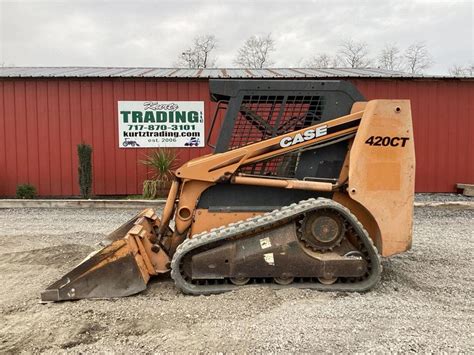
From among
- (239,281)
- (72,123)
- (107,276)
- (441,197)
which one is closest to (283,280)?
(239,281)

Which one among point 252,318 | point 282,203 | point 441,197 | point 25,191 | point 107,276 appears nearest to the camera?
point 252,318

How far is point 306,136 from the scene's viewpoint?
4.11 m

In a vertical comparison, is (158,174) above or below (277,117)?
below

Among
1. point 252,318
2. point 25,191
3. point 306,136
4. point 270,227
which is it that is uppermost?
point 306,136

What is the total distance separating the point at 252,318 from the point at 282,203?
1.33 metres

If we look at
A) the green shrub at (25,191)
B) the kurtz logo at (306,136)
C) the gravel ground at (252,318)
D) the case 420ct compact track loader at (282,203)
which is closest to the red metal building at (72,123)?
the green shrub at (25,191)

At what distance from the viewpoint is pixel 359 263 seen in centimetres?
385

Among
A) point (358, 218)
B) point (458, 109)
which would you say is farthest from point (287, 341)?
point (458, 109)

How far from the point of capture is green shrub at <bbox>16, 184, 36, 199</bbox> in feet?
33.3

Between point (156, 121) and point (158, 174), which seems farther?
point (156, 121)

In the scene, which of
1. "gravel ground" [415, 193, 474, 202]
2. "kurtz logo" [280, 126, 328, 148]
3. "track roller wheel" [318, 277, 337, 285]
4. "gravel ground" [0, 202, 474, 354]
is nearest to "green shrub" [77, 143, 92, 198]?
"gravel ground" [0, 202, 474, 354]

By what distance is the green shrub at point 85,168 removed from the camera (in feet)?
32.7

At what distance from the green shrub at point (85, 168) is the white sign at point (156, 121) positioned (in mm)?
1028

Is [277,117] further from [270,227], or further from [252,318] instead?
[252,318]
